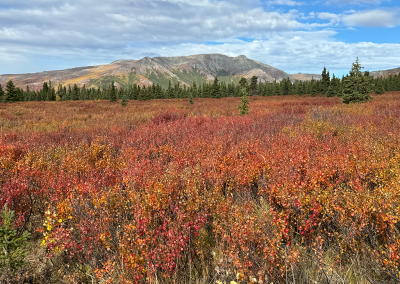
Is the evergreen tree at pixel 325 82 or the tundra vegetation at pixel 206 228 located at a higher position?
the evergreen tree at pixel 325 82

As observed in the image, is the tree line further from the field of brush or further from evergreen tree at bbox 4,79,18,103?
the field of brush

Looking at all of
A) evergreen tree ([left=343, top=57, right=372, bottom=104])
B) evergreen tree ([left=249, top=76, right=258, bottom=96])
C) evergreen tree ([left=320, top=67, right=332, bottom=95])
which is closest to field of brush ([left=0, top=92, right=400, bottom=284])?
evergreen tree ([left=343, top=57, right=372, bottom=104])

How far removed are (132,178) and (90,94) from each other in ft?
271

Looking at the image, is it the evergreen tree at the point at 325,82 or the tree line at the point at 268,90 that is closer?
the tree line at the point at 268,90

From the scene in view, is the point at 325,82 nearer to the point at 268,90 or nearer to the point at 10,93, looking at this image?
the point at 268,90

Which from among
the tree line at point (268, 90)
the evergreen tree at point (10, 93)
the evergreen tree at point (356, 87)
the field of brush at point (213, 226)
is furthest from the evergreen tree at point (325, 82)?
the evergreen tree at point (10, 93)

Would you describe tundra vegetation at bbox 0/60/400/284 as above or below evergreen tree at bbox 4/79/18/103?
below

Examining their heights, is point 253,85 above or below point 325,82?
above

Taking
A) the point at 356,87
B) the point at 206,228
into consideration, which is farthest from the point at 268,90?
the point at 206,228

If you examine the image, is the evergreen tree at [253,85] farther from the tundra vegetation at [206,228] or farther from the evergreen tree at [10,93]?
the tundra vegetation at [206,228]

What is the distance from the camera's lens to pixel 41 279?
275cm

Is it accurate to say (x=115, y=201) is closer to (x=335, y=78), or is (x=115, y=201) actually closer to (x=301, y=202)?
(x=301, y=202)

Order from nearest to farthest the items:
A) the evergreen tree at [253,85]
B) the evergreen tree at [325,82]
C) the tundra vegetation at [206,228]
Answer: the tundra vegetation at [206,228], the evergreen tree at [325,82], the evergreen tree at [253,85]

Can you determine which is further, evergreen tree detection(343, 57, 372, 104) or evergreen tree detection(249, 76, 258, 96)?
evergreen tree detection(249, 76, 258, 96)
